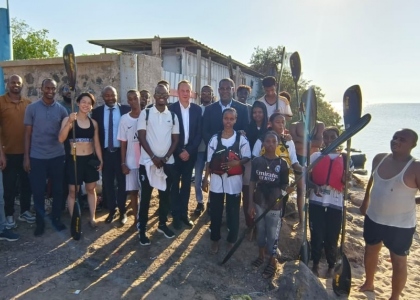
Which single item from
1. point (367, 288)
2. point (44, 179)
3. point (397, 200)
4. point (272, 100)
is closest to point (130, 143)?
point (44, 179)

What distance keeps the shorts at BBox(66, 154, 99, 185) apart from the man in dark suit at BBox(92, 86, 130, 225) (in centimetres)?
26

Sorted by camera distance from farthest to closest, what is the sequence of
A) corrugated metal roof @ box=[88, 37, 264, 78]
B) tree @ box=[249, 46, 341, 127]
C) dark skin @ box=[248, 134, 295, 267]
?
tree @ box=[249, 46, 341, 127]
corrugated metal roof @ box=[88, 37, 264, 78]
dark skin @ box=[248, 134, 295, 267]

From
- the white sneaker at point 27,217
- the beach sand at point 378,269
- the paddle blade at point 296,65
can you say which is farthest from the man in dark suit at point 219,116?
the white sneaker at point 27,217

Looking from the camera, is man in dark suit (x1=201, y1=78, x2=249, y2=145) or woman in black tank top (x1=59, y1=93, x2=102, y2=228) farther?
man in dark suit (x1=201, y1=78, x2=249, y2=145)

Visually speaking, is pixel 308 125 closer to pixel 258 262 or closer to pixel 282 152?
pixel 282 152

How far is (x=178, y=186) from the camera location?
4.88 metres

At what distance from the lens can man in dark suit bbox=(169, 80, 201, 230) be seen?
15.2 ft

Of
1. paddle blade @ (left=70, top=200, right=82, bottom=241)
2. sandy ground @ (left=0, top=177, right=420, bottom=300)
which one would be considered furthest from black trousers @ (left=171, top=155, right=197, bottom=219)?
paddle blade @ (left=70, top=200, right=82, bottom=241)

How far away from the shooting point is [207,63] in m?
13.2

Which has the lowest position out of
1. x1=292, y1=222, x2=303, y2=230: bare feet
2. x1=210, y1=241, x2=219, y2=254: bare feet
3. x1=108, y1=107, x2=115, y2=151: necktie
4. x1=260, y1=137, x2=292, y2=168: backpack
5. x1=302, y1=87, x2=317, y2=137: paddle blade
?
x1=292, y1=222, x2=303, y2=230: bare feet

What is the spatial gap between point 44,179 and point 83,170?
51 cm

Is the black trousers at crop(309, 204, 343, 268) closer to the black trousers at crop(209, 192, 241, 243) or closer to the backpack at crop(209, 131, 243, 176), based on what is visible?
the black trousers at crop(209, 192, 241, 243)

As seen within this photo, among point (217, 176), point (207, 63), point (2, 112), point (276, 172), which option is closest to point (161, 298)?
point (217, 176)

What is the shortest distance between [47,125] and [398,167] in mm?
4143
